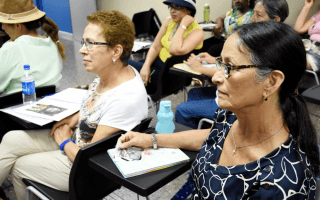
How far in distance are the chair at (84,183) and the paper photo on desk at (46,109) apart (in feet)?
1.29

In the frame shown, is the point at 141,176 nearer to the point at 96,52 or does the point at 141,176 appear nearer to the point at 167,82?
the point at 96,52

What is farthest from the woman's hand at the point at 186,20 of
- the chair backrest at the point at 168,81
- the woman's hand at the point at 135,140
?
the woman's hand at the point at 135,140

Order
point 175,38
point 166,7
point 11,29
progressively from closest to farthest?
point 11,29 → point 175,38 → point 166,7

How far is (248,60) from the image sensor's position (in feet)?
2.91

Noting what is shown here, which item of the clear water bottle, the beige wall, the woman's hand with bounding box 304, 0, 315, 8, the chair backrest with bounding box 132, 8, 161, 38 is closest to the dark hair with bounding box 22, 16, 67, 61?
the clear water bottle

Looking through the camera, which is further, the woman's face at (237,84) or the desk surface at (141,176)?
the desk surface at (141,176)

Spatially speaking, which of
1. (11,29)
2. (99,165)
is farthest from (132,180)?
(11,29)

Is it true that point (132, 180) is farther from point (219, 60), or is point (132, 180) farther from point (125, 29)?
point (125, 29)

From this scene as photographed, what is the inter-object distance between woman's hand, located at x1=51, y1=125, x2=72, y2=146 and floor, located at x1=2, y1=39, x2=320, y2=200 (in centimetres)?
70

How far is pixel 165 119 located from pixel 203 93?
127 centimetres

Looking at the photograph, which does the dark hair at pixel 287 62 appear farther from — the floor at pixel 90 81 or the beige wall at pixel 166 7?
the beige wall at pixel 166 7

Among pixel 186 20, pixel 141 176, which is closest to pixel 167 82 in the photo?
pixel 186 20

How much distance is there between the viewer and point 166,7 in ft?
18.8

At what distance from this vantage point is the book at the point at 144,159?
1083mm
